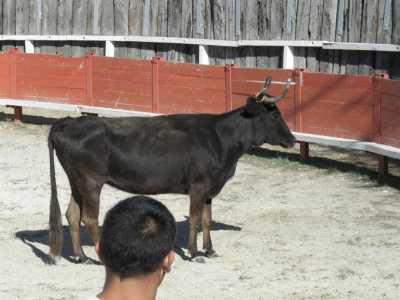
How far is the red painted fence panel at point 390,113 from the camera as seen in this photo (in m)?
12.7

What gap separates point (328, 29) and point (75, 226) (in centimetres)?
786

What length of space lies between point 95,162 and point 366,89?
568 centimetres

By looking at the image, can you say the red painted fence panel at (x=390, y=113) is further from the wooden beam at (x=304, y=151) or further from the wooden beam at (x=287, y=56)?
the wooden beam at (x=287, y=56)

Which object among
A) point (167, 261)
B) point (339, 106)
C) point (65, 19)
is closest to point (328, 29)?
point (339, 106)

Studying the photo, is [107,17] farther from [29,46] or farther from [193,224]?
[193,224]

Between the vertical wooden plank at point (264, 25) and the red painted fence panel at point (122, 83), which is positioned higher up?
the vertical wooden plank at point (264, 25)

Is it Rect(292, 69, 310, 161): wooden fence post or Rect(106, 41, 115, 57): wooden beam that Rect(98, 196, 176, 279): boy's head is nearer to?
Rect(292, 69, 310, 161): wooden fence post

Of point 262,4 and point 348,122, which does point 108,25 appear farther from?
point 348,122

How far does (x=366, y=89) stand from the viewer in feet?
44.2

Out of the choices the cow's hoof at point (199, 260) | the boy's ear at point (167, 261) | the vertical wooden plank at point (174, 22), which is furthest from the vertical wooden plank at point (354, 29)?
the boy's ear at point (167, 261)

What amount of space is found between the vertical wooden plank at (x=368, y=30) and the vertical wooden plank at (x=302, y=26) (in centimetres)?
116

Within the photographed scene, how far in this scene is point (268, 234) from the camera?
32.5 feet

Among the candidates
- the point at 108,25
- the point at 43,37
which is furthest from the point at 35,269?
the point at 43,37

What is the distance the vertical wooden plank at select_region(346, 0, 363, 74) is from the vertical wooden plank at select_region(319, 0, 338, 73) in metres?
0.33
